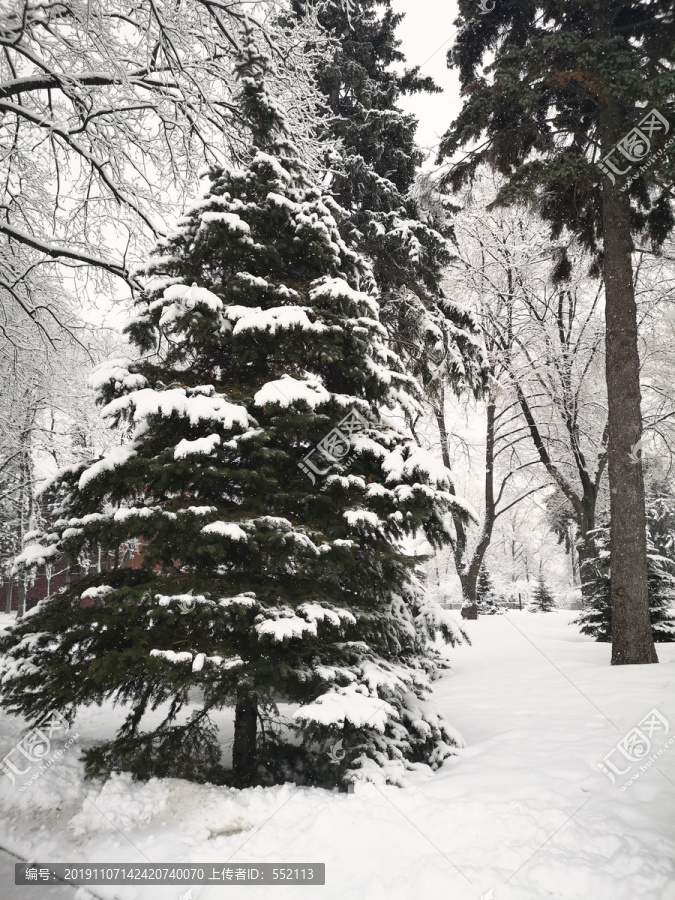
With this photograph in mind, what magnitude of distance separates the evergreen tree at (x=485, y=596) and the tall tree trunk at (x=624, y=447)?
20.3m

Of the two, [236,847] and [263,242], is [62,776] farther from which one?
[263,242]

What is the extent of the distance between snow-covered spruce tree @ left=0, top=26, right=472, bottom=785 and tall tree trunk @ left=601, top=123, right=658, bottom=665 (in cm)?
294

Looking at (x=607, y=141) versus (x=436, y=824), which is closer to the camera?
(x=436, y=824)

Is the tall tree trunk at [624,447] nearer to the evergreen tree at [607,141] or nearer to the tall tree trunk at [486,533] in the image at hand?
the evergreen tree at [607,141]

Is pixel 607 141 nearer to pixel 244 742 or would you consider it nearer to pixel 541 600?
pixel 244 742

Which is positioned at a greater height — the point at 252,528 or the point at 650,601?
the point at 252,528

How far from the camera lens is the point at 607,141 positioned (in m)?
6.96

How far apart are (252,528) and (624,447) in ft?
17.4

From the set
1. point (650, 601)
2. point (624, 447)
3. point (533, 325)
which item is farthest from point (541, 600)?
point (624, 447)

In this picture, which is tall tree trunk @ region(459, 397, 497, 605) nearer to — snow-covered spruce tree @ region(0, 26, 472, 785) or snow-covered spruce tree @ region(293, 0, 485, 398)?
snow-covered spruce tree @ region(293, 0, 485, 398)

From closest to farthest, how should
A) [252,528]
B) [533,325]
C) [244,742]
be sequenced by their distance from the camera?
→ [252,528] < [244,742] < [533,325]

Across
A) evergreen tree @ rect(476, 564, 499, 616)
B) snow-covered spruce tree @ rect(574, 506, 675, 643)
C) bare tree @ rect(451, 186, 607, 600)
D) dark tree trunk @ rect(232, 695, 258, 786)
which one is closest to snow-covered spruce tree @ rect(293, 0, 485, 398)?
snow-covered spruce tree @ rect(574, 506, 675, 643)

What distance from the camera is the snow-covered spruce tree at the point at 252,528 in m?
3.72

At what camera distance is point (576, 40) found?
6633mm
